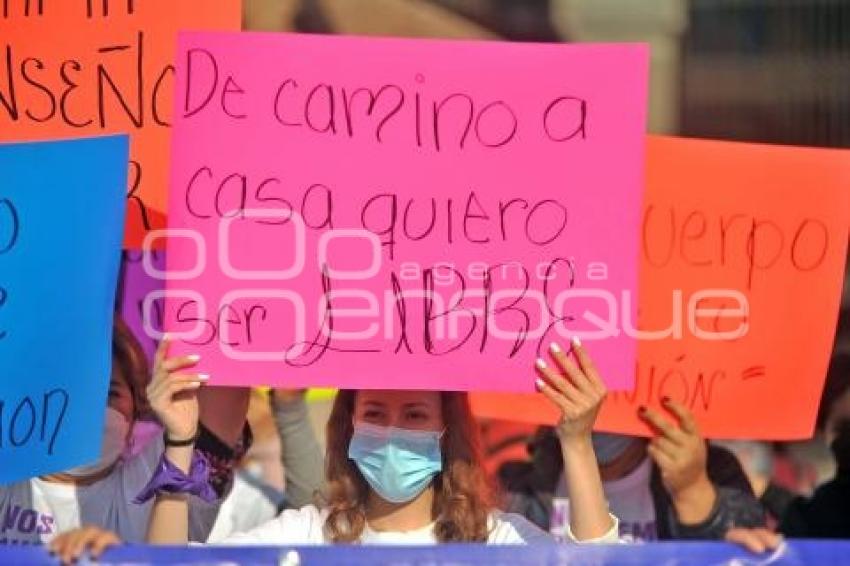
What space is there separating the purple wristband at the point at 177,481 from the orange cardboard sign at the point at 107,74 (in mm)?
455

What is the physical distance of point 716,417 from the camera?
3.22m

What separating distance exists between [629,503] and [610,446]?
0.41 ft

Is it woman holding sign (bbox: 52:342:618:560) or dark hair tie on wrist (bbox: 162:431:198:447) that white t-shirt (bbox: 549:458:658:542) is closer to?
woman holding sign (bbox: 52:342:618:560)

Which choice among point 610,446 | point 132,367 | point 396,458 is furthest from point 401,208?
point 610,446

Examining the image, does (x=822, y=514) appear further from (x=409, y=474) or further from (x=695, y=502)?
(x=409, y=474)

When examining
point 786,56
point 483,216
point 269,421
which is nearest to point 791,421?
point 483,216

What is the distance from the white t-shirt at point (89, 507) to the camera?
305 centimetres

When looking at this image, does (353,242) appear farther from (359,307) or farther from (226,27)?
(226,27)

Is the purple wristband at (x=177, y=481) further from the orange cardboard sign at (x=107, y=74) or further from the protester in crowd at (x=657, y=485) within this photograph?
the protester in crowd at (x=657, y=485)

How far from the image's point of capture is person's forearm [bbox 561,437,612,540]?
2.70 metres

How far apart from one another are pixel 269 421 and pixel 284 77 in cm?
170

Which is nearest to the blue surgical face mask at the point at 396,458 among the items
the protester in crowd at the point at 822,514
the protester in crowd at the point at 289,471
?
the protester in crowd at the point at 289,471

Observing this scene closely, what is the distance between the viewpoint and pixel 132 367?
3215mm

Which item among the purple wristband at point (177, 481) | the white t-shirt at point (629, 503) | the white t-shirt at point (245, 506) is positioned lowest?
the white t-shirt at point (245, 506)
